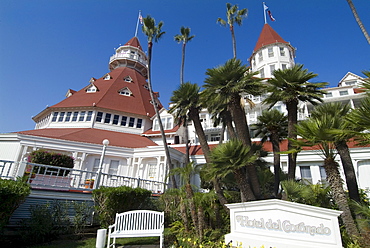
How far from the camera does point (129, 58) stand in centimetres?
4016

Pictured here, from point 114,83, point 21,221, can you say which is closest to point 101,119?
point 114,83

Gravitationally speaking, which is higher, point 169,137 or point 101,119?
point 101,119

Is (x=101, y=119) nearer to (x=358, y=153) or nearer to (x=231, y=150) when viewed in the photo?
(x=231, y=150)

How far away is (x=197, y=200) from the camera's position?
7832 millimetres

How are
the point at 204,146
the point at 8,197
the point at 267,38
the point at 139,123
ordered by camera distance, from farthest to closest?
the point at 267,38, the point at 139,123, the point at 204,146, the point at 8,197

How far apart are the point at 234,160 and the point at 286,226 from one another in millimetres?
2619

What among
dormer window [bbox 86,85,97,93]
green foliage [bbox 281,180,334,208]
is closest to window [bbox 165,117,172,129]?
dormer window [bbox 86,85,97,93]

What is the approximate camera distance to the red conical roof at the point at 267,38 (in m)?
36.9

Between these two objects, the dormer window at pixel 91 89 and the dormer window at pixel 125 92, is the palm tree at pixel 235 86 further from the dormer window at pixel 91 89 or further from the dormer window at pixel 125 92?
the dormer window at pixel 91 89

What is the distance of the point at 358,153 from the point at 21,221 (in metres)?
22.0

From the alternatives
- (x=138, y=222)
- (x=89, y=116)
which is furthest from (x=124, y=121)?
(x=138, y=222)

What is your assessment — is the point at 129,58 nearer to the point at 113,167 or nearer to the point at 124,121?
the point at 124,121

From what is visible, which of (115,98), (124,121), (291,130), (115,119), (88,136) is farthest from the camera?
(115,98)

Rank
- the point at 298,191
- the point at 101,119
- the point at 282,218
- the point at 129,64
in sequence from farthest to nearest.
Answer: the point at 129,64 → the point at 101,119 → the point at 298,191 → the point at 282,218
